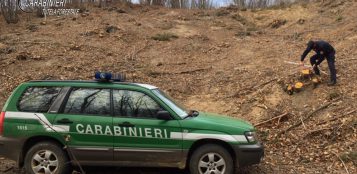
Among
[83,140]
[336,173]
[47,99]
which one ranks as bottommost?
[336,173]

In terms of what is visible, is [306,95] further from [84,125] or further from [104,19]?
[104,19]

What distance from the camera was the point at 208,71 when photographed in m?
16.1

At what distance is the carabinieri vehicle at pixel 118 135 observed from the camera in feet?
23.2

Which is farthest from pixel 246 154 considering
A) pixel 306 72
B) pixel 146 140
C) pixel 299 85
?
pixel 306 72

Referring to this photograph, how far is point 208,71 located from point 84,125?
936cm

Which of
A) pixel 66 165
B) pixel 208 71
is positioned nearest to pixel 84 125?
pixel 66 165

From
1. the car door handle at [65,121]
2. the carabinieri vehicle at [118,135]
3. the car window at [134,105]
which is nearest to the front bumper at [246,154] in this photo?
the carabinieri vehicle at [118,135]

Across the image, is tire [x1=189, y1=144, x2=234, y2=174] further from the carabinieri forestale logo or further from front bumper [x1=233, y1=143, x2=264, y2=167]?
the carabinieri forestale logo

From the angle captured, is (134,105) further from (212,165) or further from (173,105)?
(212,165)

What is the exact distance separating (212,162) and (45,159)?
266cm

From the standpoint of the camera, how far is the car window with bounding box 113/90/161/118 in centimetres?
724

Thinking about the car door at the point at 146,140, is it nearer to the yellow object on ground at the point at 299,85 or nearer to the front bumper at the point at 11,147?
the front bumper at the point at 11,147

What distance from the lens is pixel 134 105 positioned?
7.32 meters

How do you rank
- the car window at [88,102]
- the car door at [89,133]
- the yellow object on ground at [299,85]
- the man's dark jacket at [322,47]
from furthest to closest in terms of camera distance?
the yellow object on ground at [299,85], the man's dark jacket at [322,47], the car window at [88,102], the car door at [89,133]
